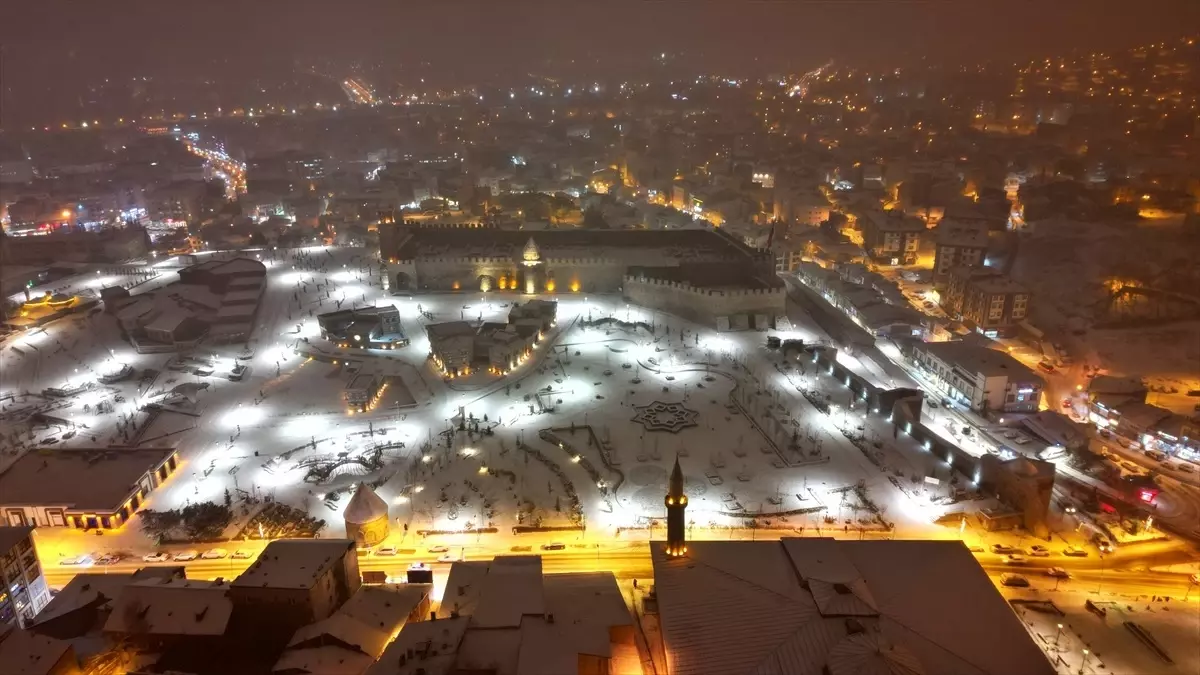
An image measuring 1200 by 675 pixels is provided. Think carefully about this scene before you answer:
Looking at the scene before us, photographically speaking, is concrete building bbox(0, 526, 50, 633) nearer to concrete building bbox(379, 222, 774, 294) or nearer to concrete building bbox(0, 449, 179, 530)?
concrete building bbox(0, 449, 179, 530)

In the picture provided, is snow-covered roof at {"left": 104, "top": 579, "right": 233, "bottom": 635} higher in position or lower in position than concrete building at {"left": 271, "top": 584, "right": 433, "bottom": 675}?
higher

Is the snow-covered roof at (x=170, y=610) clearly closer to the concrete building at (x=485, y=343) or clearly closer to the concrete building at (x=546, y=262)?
the concrete building at (x=485, y=343)

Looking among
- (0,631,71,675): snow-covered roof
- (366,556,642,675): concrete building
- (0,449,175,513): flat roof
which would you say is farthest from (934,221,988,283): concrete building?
(0,631,71,675): snow-covered roof

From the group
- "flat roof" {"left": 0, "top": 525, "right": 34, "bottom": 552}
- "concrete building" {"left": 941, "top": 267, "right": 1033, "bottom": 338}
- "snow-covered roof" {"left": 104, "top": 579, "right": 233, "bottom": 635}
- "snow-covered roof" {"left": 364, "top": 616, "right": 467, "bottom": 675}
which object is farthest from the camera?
"concrete building" {"left": 941, "top": 267, "right": 1033, "bottom": 338}

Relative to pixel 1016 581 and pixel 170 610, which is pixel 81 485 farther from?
pixel 1016 581

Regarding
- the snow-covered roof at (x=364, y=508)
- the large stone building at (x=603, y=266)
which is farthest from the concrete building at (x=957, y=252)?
the snow-covered roof at (x=364, y=508)

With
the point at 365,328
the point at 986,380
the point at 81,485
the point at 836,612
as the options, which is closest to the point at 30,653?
the point at 81,485

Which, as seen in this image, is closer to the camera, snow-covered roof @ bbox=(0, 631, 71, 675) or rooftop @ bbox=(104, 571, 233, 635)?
snow-covered roof @ bbox=(0, 631, 71, 675)
